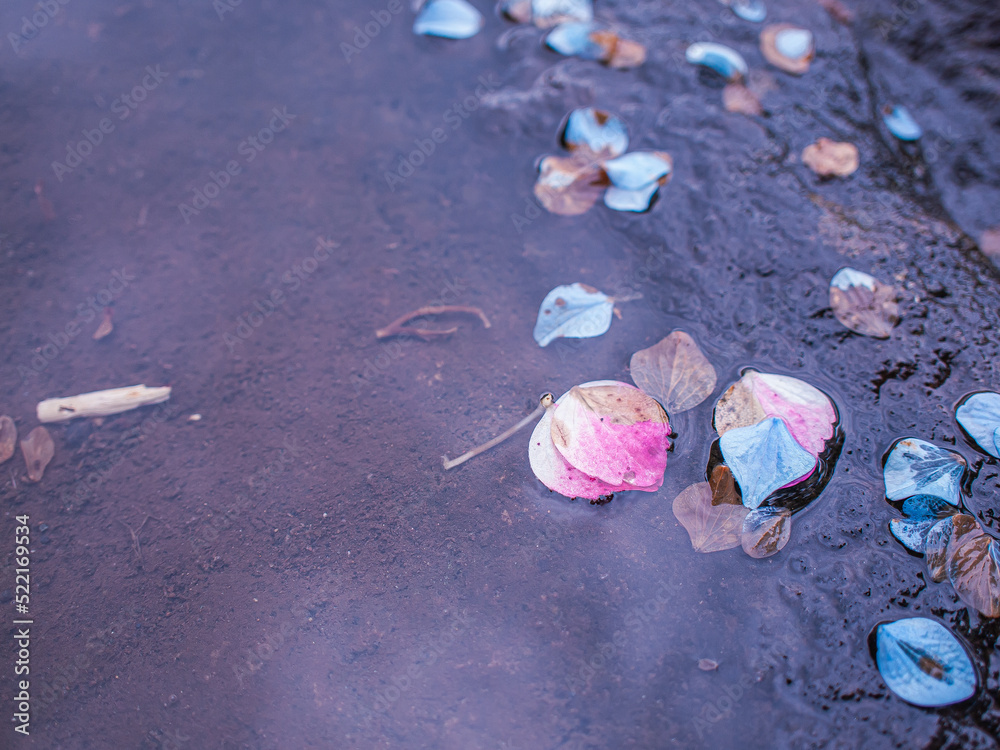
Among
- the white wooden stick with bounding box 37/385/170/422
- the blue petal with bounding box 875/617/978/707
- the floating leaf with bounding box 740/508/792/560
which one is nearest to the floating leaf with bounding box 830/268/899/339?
the floating leaf with bounding box 740/508/792/560

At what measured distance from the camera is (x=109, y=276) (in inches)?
70.8

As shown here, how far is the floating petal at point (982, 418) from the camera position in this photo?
1301 mm

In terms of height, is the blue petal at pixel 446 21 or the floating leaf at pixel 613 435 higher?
the blue petal at pixel 446 21

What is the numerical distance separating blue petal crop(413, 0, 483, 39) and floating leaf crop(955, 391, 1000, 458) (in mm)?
2053

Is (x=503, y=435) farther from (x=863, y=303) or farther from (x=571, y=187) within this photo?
(x=863, y=303)

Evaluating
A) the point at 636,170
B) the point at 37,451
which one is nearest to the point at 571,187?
the point at 636,170

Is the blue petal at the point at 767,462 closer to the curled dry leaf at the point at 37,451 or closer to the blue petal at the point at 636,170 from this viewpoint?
the blue petal at the point at 636,170

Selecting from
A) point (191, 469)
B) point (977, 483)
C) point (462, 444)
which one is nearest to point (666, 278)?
point (462, 444)

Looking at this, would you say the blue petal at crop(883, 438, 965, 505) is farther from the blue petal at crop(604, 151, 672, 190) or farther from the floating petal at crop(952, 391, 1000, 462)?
the blue petal at crop(604, 151, 672, 190)

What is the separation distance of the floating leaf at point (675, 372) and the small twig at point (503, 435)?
0.24 meters

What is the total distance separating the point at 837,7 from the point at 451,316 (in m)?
2.04

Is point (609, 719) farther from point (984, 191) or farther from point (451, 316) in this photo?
point (984, 191)

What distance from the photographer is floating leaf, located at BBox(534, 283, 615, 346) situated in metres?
1.54

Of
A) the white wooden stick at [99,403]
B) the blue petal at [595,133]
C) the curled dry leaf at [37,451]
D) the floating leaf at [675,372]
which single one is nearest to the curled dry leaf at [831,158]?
the blue petal at [595,133]
